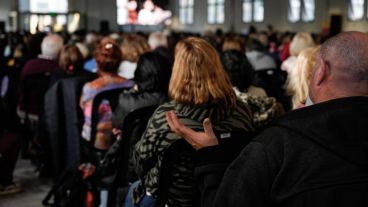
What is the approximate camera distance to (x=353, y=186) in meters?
1.80

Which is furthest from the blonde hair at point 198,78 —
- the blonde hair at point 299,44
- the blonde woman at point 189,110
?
the blonde hair at point 299,44

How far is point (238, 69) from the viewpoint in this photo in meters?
4.45

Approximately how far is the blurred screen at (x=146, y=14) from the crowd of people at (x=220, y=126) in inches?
1118

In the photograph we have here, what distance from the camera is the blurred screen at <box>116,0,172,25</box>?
3606 cm

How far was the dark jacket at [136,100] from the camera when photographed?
4203 mm

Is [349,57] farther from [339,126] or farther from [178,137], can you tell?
[178,137]

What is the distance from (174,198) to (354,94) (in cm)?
150

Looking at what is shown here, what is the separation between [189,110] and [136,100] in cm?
114

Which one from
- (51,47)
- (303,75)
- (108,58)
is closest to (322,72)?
(303,75)

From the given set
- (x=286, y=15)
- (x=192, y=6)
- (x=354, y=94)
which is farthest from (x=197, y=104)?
(x=192, y=6)

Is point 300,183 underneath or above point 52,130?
above

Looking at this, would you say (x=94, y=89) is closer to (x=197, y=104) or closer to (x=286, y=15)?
(x=197, y=104)

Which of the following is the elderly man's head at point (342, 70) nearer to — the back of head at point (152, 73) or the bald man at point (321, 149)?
the bald man at point (321, 149)

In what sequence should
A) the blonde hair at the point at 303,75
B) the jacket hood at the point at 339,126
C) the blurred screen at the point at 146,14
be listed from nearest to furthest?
the jacket hood at the point at 339,126 → the blonde hair at the point at 303,75 → the blurred screen at the point at 146,14
